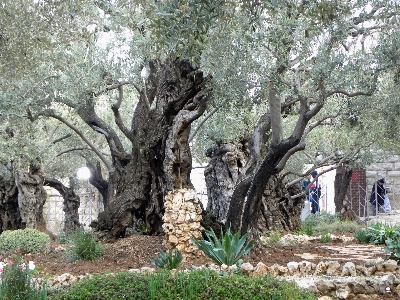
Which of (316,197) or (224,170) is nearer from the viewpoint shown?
(224,170)

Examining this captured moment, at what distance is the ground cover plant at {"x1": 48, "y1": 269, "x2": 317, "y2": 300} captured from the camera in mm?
4371

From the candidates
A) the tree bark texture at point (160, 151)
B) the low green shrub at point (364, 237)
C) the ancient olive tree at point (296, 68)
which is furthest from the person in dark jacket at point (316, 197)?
the ancient olive tree at point (296, 68)

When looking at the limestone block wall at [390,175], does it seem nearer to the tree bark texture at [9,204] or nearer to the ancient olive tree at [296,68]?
the ancient olive tree at [296,68]

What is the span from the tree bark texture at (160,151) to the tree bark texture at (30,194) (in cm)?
445

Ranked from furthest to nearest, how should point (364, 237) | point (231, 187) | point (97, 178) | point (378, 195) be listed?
point (378, 195) < point (97, 178) < point (231, 187) < point (364, 237)

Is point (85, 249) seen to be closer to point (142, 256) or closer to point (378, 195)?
point (142, 256)

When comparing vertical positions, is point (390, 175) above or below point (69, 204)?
above

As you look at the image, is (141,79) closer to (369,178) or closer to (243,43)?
(243,43)

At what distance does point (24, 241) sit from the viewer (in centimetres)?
1090

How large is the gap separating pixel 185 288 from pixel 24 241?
7359 mm

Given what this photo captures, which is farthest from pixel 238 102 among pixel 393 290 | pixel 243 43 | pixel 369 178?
pixel 369 178

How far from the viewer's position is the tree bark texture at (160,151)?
31.9 feet

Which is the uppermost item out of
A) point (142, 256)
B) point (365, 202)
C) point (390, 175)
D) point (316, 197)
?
point (390, 175)

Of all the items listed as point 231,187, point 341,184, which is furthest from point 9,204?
point 341,184
